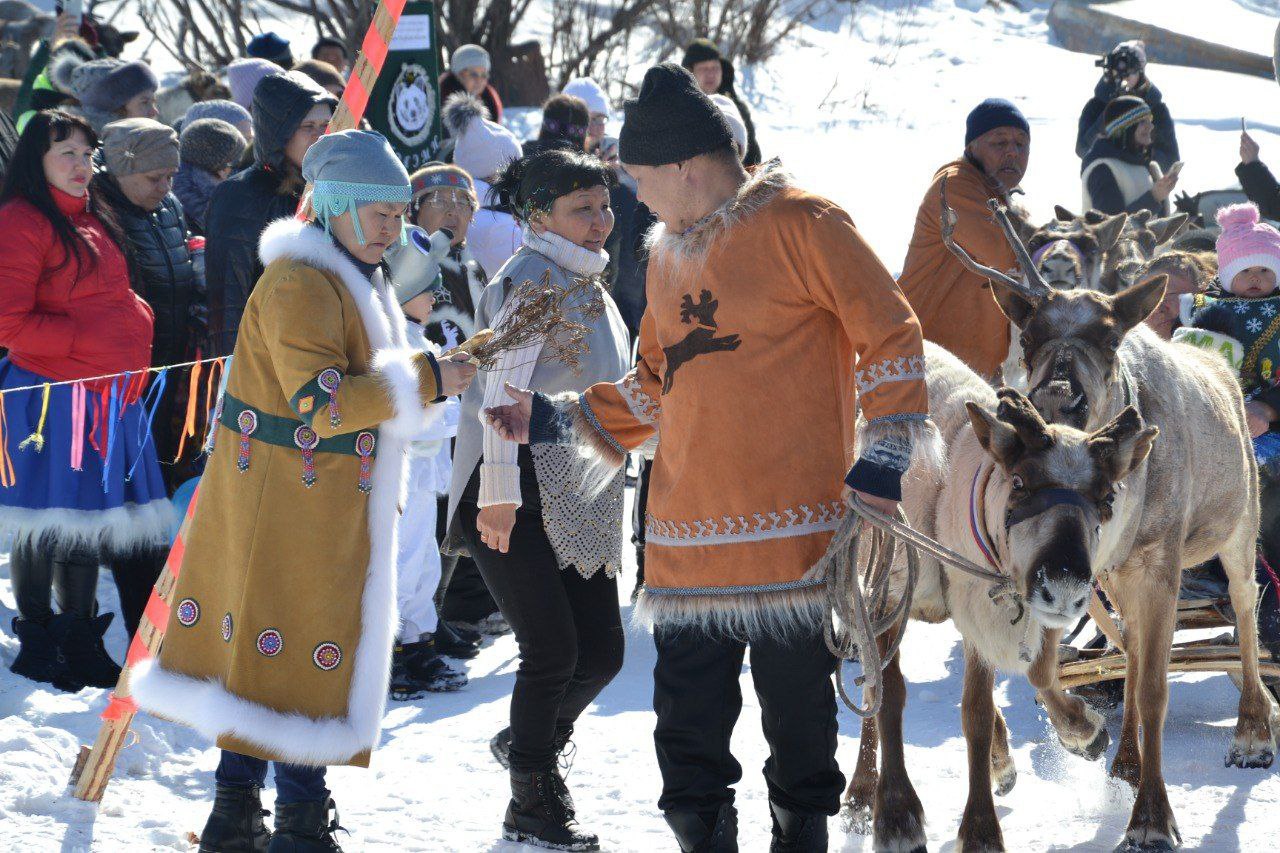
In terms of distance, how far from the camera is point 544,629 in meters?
4.48

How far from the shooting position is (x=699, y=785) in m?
3.83

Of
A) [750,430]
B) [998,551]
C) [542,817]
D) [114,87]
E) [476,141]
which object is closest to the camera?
[750,430]

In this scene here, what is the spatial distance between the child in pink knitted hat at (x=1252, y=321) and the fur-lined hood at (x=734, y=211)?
3.38 metres

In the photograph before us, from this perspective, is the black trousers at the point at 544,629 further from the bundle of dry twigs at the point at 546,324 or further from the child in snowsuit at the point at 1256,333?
the child in snowsuit at the point at 1256,333

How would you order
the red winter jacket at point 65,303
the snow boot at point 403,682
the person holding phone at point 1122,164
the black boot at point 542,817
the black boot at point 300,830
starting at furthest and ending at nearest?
the person holding phone at point 1122,164
the snow boot at point 403,682
the red winter jacket at point 65,303
the black boot at point 542,817
the black boot at point 300,830

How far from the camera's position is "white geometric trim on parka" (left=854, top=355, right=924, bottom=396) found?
344 centimetres

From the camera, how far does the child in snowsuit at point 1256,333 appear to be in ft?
20.5

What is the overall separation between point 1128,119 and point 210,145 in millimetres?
7032

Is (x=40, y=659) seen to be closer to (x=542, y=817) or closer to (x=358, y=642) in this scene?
(x=358, y=642)

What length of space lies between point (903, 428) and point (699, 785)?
1146 millimetres

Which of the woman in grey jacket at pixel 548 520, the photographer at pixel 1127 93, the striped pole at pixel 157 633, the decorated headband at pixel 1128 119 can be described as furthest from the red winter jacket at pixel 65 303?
the photographer at pixel 1127 93

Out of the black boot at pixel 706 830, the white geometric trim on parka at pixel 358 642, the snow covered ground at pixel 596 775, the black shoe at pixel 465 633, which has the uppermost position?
the white geometric trim on parka at pixel 358 642

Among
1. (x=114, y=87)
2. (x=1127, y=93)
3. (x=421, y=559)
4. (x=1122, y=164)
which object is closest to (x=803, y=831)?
(x=421, y=559)

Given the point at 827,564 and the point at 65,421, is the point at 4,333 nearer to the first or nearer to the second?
the point at 65,421
